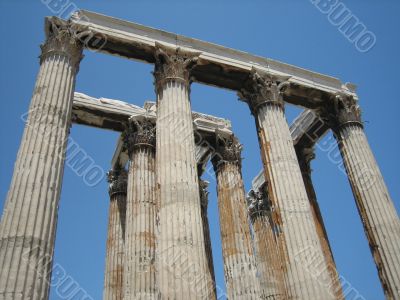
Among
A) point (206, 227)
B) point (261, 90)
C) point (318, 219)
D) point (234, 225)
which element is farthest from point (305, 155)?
point (206, 227)

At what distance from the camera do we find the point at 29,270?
9.85 metres

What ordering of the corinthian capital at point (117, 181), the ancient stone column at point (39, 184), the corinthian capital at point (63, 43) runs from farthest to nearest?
the corinthian capital at point (117, 181), the corinthian capital at point (63, 43), the ancient stone column at point (39, 184)

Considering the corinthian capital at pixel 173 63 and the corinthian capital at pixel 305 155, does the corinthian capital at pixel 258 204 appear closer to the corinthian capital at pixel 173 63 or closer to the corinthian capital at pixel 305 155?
the corinthian capital at pixel 305 155

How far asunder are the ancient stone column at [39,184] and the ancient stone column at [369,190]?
38.2 ft

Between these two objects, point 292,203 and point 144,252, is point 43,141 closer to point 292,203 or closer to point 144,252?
point 144,252

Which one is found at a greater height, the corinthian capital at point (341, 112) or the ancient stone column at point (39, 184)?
the corinthian capital at point (341, 112)

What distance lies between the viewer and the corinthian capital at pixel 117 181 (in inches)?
854

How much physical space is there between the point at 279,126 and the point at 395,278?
6.88 m

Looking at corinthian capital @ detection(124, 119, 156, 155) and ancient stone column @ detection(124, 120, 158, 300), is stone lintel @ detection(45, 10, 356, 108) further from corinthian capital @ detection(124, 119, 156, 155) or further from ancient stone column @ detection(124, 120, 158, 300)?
ancient stone column @ detection(124, 120, 158, 300)

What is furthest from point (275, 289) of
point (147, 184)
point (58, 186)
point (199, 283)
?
point (58, 186)

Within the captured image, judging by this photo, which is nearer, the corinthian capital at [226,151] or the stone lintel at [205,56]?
the stone lintel at [205,56]

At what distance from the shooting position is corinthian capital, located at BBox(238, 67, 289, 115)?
17.9m

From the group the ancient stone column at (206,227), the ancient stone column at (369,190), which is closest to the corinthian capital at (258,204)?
the ancient stone column at (206,227)

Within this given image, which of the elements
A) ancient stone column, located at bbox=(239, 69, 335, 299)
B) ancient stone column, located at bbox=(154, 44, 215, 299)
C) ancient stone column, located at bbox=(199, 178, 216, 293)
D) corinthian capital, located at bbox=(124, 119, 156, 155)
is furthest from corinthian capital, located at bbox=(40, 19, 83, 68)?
ancient stone column, located at bbox=(199, 178, 216, 293)
